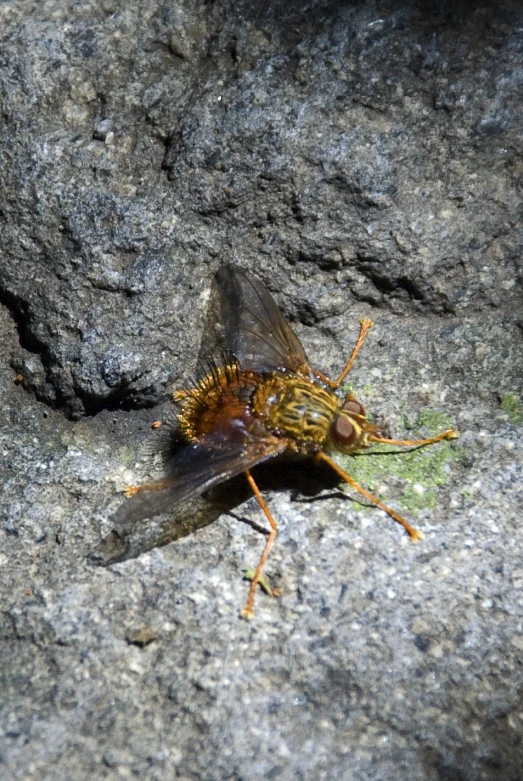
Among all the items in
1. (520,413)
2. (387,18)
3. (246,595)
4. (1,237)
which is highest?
(387,18)

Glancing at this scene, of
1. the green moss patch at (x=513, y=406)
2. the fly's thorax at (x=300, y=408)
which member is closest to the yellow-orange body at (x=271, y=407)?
the fly's thorax at (x=300, y=408)

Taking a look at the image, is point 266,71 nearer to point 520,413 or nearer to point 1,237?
point 1,237

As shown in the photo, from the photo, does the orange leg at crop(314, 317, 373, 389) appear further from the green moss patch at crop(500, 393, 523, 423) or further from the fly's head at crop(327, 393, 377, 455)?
the green moss patch at crop(500, 393, 523, 423)

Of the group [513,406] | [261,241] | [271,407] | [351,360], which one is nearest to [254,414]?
[271,407]

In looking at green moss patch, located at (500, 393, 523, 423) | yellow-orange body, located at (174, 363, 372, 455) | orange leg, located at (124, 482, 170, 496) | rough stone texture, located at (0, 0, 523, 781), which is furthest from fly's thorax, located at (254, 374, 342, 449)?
green moss patch, located at (500, 393, 523, 423)

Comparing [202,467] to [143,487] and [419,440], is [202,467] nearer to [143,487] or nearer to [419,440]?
[143,487]

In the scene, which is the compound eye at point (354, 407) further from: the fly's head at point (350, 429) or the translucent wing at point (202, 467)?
the translucent wing at point (202, 467)

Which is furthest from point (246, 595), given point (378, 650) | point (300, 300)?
point (300, 300)
